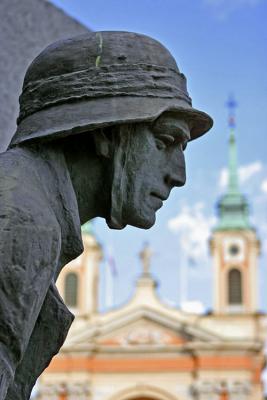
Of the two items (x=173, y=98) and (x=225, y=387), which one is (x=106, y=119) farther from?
(x=225, y=387)

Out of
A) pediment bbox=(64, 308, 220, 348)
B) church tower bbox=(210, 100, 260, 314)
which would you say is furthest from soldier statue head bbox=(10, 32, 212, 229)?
church tower bbox=(210, 100, 260, 314)

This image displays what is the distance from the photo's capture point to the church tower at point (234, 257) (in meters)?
20.7

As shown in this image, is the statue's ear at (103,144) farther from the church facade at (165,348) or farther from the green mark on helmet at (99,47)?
the church facade at (165,348)

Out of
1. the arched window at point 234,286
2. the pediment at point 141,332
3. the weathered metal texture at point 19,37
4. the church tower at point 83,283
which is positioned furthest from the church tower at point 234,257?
the weathered metal texture at point 19,37

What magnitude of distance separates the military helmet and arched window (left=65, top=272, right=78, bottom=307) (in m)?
20.6

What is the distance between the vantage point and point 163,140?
805 millimetres

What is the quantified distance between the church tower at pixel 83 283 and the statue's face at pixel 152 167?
20272 mm

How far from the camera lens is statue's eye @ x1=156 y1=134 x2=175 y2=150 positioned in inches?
31.5

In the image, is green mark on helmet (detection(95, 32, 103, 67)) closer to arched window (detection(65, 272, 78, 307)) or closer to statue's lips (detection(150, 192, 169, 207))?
statue's lips (detection(150, 192, 169, 207))

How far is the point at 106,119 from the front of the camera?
746 mm

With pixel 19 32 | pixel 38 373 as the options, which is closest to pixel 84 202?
pixel 38 373

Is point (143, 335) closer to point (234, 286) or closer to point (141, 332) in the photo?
point (141, 332)

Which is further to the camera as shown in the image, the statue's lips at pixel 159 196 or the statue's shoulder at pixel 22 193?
the statue's lips at pixel 159 196

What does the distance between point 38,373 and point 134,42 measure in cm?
29
